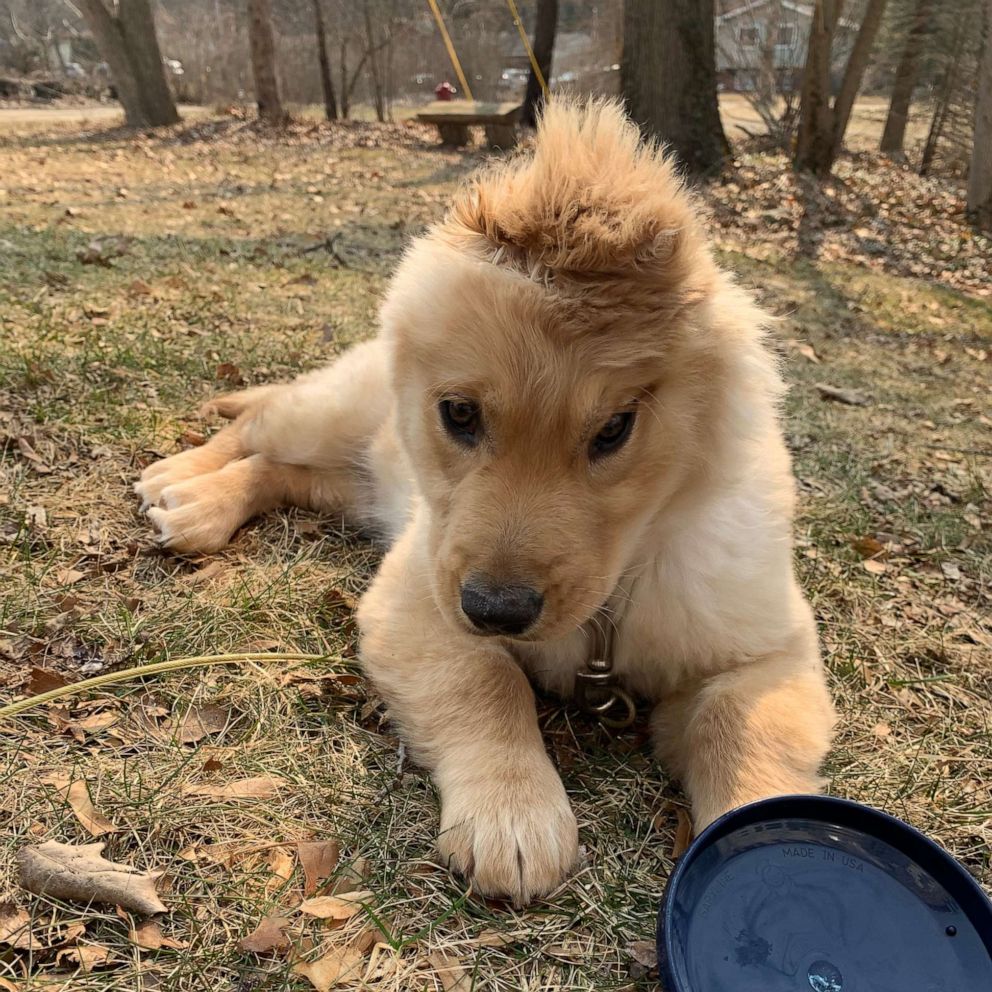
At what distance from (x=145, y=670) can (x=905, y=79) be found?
839 inches

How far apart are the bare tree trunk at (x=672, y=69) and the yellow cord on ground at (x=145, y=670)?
29.7 feet

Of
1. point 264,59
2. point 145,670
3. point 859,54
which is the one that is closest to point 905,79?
point 859,54

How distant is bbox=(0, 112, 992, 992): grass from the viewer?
71.9 inches

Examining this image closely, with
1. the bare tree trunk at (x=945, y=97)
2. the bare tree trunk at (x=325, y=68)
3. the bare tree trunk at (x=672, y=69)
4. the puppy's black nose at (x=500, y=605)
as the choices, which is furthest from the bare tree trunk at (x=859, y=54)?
the puppy's black nose at (x=500, y=605)

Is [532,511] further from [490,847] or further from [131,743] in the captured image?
[131,743]

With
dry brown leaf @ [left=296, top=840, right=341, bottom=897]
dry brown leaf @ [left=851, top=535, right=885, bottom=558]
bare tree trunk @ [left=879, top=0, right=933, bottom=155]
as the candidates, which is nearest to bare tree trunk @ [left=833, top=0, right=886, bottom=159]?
bare tree trunk @ [left=879, top=0, right=933, bottom=155]

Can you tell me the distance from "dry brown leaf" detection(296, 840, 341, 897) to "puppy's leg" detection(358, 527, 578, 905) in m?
0.25

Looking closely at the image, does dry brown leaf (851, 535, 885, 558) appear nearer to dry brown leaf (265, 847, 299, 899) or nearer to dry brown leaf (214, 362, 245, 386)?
dry brown leaf (265, 847, 299, 899)

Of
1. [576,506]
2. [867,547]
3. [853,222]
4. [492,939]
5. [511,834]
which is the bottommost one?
[853,222]

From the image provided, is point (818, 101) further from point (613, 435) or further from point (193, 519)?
point (613, 435)

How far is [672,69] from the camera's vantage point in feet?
34.1

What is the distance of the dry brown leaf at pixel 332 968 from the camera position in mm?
1701

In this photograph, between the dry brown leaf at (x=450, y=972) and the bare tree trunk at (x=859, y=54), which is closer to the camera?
the dry brown leaf at (x=450, y=972)

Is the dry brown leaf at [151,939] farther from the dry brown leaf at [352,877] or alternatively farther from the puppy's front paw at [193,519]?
the puppy's front paw at [193,519]
